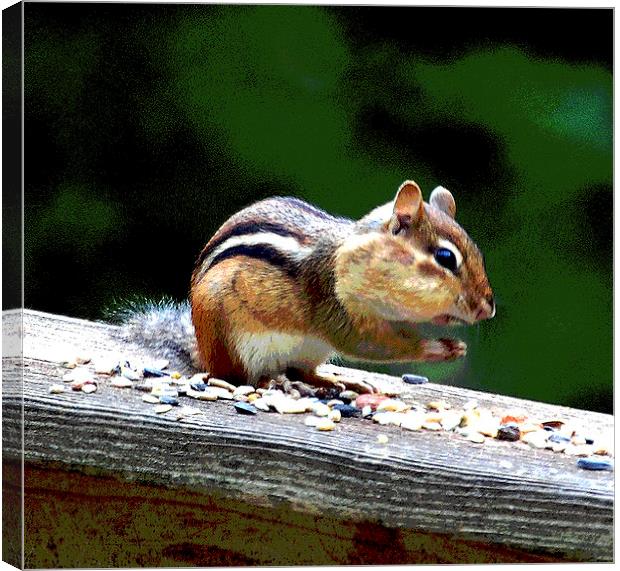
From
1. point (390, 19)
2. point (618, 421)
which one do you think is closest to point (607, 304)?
point (618, 421)

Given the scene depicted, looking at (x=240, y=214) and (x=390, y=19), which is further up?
(x=390, y=19)

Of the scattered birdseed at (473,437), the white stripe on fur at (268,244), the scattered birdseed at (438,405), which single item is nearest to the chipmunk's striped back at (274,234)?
the white stripe on fur at (268,244)

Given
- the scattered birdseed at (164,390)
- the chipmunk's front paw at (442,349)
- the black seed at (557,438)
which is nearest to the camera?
the scattered birdseed at (164,390)

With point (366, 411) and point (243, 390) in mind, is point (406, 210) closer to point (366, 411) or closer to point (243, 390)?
point (366, 411)

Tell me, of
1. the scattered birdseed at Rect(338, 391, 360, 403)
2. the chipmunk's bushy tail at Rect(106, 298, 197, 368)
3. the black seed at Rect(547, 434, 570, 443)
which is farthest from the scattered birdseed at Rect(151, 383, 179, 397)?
the black seed at Rect(547, 434, 570, 443)

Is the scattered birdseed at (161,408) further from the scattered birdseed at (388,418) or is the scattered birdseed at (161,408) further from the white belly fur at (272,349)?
the scattered birdseed at (388,418)

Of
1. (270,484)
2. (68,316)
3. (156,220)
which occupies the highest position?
(156,220)

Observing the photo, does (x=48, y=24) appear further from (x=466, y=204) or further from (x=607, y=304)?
(x=607, y=304)
